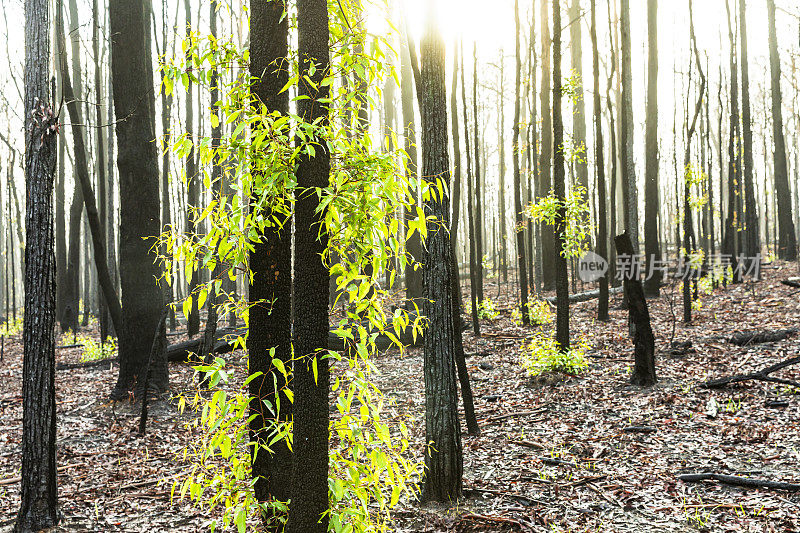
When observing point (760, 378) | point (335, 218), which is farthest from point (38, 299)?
point (760, 378)

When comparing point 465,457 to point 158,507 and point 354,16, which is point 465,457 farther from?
point 354,16

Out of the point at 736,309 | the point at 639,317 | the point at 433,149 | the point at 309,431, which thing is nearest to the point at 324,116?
the point at 309,431

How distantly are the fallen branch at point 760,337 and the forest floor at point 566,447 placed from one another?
191 mm

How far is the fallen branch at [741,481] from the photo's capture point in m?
4.16

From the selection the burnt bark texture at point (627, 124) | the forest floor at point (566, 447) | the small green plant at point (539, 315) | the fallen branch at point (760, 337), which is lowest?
the forest floor at point (566, 447)

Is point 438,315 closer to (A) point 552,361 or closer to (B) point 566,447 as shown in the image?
(B) point 566,447

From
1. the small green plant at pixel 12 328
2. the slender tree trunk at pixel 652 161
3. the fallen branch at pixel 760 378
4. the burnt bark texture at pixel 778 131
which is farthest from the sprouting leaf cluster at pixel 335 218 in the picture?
the small green plant at pixel 12 328

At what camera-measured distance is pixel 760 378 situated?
255 inches

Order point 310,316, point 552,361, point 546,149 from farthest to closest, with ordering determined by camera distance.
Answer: point 546,149 → point 552,361 → point 310,316

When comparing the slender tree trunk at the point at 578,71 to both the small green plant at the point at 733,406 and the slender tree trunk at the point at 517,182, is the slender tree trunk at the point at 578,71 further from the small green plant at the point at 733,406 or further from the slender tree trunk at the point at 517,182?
the small green plant at the point at 733,406

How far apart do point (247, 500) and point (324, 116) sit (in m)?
2.05

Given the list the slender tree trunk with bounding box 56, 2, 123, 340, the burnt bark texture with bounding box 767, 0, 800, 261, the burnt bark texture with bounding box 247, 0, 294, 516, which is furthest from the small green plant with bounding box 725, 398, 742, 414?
the burnt bark texture with bounding box 767, 0, 800, 261

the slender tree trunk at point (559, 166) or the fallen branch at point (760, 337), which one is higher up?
the slender tree trunk at point (559, 166)

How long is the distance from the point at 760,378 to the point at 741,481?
2769 millimetres
